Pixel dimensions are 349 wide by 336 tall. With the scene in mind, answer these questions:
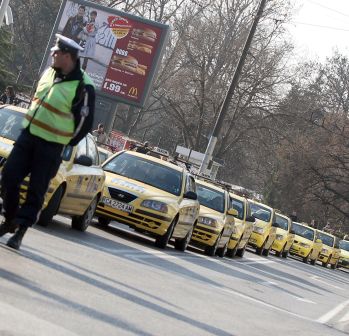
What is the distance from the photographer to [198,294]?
40.4ft

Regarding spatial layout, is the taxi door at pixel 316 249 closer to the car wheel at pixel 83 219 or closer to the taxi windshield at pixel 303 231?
the taxi windshield at pixel 303 231

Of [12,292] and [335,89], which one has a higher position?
[335,89]

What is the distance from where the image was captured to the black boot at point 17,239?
32.7ft

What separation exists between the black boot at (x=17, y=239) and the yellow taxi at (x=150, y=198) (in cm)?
815

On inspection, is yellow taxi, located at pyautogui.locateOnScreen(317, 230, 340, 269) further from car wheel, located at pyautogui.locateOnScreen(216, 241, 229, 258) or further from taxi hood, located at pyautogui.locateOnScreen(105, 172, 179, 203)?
taxi hood, located at pyautogui.locateOnScreen(105, 172, 179, 203)

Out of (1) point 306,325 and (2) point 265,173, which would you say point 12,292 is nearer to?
(1) point 306,325

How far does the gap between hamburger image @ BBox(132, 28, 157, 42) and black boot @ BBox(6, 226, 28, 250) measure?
1119 inches

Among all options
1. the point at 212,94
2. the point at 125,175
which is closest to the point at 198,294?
the point at 125,175

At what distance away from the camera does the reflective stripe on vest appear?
941cm

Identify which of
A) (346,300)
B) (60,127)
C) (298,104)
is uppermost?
(298,104)

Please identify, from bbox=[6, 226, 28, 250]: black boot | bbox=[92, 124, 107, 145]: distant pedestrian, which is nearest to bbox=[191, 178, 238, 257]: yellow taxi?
bbox=[92, 124, 107, 145]: distant pedestrian

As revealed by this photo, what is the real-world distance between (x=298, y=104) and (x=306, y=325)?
1961 inches

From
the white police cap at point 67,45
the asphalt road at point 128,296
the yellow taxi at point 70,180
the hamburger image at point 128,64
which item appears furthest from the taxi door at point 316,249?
the white police cap at point 67,45

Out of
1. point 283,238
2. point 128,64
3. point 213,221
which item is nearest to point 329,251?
point 283,238
